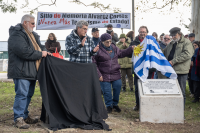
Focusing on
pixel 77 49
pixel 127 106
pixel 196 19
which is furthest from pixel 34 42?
pixel 196 19

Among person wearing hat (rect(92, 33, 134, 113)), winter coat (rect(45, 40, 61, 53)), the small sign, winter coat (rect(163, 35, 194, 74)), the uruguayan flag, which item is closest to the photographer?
the small sign

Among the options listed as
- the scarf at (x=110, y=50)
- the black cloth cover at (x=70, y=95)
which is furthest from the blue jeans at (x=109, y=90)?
the black cloth cover at (x=70, y=95)

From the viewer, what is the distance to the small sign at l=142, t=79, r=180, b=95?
5055 millimetres

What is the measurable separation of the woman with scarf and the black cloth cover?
12.7 feet

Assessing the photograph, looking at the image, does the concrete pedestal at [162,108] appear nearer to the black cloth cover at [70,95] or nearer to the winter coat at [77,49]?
the black cloth cover at [70,95]

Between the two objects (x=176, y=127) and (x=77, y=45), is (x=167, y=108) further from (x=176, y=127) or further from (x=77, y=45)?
(x=77, y=45)

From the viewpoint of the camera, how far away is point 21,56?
4340 mm

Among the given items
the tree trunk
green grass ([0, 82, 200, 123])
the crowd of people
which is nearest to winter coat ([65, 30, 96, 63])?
the crowd of people

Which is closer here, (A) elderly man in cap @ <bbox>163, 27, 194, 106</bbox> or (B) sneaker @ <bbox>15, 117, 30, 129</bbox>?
(B) sneaker @ <bbox>15, 117, 30, 129</bbox>

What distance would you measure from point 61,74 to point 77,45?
27.6 inches

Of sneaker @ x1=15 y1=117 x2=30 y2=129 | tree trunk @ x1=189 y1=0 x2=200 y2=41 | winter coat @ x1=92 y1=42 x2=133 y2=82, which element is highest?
tree trunk @ x1=189 y1=0 x2=200 y2=41

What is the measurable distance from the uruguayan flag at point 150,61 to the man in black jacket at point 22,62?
7.46ft

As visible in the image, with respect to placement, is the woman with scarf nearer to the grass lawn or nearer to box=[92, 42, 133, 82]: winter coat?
the grass lawn

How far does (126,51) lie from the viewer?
5.98m
